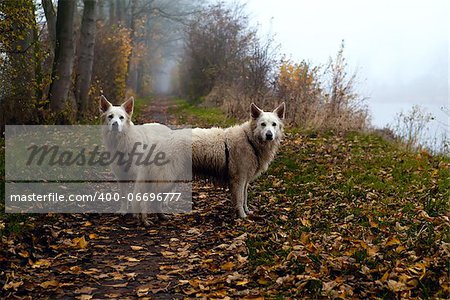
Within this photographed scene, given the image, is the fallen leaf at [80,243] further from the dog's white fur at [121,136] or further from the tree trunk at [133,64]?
the tree trunk at [133,64]

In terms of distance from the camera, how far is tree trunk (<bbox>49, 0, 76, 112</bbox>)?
13.9m

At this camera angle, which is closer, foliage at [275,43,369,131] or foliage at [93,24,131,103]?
foliage at [275,43,369,131]

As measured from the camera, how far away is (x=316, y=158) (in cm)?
1061

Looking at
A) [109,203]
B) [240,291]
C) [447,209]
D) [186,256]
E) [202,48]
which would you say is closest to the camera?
[240,291]

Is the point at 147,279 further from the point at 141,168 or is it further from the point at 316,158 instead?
the point at 316,158

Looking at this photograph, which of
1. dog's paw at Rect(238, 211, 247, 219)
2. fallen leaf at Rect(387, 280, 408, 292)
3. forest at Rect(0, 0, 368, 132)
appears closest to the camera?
Answer: fallen leaf at Rect(387, 280, 408, 292)

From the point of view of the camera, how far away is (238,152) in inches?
288

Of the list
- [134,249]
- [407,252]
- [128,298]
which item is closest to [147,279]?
[128,298]

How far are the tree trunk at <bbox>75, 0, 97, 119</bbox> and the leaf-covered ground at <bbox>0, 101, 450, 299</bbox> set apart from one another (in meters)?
10.2

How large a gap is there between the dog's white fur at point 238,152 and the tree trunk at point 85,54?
11342 millimetres

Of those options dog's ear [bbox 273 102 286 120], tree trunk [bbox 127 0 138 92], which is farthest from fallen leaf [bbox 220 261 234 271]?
tree trunk [bbox 127 0 138 92]

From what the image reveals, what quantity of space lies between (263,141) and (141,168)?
2.08m

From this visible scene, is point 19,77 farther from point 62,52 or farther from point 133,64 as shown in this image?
point 133,64

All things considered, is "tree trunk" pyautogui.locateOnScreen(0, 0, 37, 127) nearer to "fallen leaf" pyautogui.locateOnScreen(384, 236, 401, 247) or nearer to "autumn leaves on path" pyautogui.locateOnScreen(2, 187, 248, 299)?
"autumn leaves on path" pyautogui.locateOnScreen(2, 187, 248, 299)
